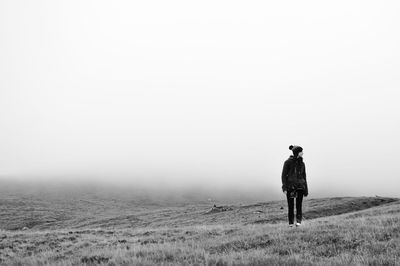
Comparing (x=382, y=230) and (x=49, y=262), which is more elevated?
(x=382, y=230)

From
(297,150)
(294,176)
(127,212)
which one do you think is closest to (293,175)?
(294,176)

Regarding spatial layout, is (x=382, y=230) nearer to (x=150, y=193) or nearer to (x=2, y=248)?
(x=2, y=248)

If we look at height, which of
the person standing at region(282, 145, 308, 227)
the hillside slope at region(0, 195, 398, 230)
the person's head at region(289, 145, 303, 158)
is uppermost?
the person's head at region(289, 145, 303, 158)

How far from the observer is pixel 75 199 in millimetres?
134125

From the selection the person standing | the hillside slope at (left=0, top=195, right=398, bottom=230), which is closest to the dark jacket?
the person standing

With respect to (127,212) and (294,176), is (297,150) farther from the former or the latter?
(127,212)

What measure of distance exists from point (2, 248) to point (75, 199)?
389 ft

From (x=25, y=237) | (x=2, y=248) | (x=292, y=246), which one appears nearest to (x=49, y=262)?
(x=2, y=248)

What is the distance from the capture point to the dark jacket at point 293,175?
64.8 ft

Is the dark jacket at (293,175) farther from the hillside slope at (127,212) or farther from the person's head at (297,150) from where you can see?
the hillside slope at (127,212)

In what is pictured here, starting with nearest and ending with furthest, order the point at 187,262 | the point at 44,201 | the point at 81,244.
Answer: the point at 187,262, the point at 81,244, the point at 44,201

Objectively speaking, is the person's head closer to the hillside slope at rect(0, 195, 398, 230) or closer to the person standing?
the person standing

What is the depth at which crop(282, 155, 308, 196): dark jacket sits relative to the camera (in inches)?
778

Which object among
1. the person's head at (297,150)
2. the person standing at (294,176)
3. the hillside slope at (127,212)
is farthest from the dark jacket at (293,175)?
the hillside slope at (127,212)
